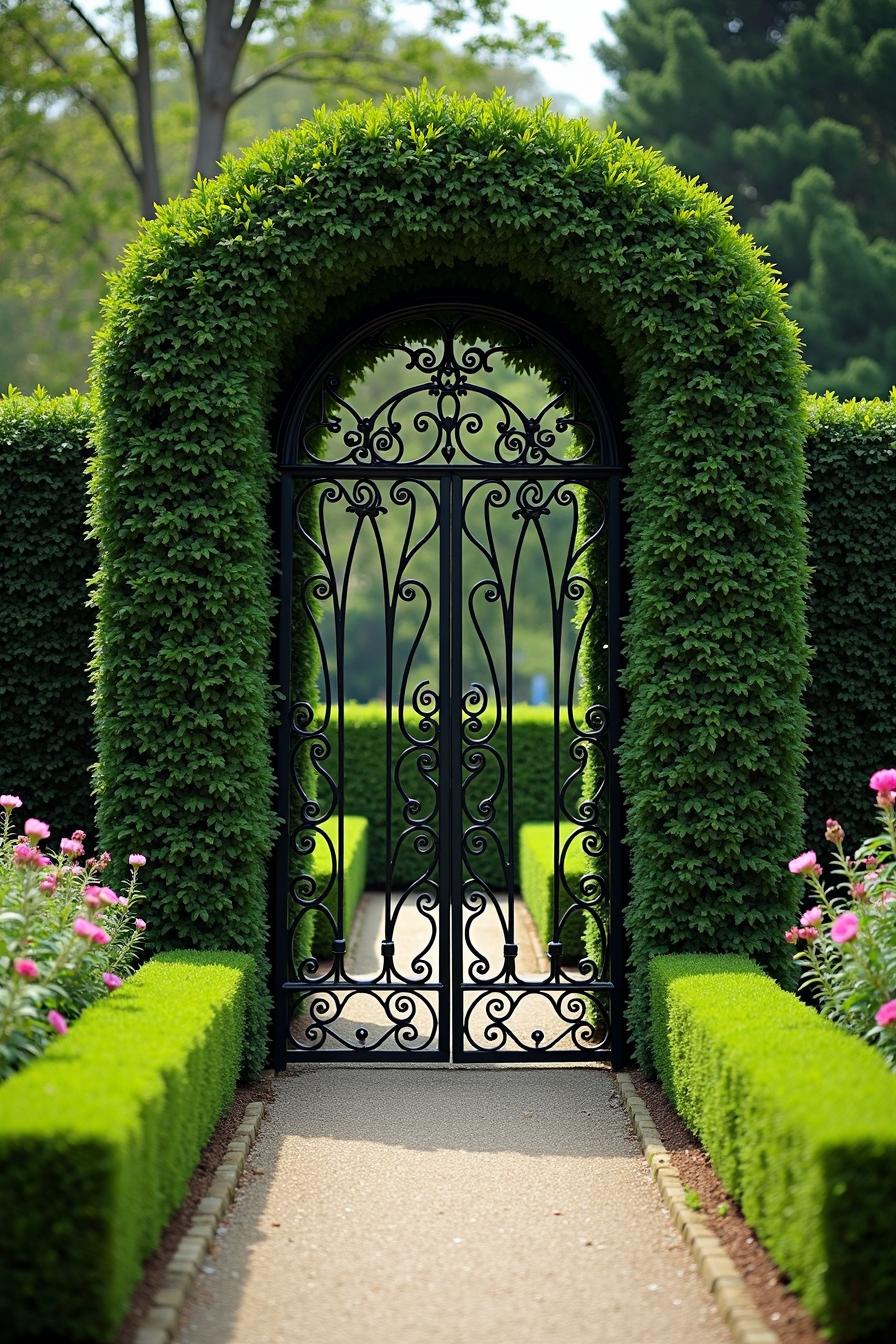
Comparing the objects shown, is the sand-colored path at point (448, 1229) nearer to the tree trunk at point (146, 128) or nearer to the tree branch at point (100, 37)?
the tree trunk at point (146, 128)

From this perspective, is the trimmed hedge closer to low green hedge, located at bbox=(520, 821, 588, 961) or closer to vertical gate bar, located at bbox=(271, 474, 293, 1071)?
low green hedge, located at bbox=(520, 821, 588, 961)

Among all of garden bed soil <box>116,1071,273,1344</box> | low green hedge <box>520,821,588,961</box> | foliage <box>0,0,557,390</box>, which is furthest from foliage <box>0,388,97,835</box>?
foliage <box>0,0,557,390</box>

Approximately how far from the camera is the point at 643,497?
707 centimetres

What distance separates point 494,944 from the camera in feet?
35.6

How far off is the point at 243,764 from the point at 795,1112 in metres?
3.52

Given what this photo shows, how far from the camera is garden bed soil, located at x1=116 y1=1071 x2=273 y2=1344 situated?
425 centimetres

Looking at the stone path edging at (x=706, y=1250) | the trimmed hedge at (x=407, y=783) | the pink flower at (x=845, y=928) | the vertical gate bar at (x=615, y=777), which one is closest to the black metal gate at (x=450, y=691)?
the vertical gate bar at (x=615, y=777)

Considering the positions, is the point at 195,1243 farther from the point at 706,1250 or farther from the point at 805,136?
the point at 805,136

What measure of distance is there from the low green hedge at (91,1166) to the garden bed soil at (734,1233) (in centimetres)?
181

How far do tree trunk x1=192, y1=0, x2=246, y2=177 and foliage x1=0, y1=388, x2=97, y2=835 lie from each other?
10960 millimetres

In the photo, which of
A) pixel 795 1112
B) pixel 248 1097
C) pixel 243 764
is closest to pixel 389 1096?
pixel 248 1097

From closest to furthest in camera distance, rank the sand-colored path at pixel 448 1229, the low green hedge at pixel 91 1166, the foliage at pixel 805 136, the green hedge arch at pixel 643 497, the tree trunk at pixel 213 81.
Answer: the low green hedge at pixel 91 1166
the sand-colored path at pixel 448 1229
the green hedge arch at pixel 643 497
the tree trunk at pixel 213 81
the foliage at pixel 805 136

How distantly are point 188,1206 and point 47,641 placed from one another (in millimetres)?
3451

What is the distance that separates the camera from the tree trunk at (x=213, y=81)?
17.5 meters
